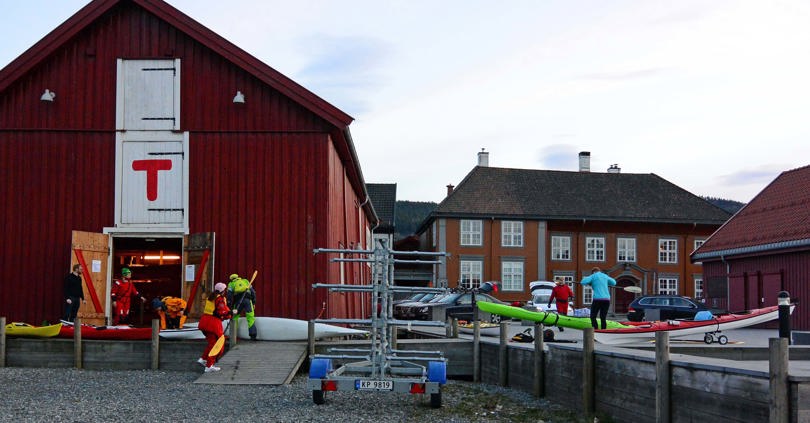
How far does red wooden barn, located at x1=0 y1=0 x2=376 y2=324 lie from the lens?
21.3m

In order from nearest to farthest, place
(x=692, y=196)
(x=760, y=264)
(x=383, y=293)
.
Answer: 1. (x=383, y=293)
2. (x=760, y=264)
3. (x=692, y=196)

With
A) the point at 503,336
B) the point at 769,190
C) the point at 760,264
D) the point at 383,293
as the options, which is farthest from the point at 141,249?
the point at 769,190

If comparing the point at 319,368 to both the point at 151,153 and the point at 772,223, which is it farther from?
the point at 772,223

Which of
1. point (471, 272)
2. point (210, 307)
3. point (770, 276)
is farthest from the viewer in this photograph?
point (471, 272)

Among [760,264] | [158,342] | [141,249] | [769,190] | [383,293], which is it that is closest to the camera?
[383,293]

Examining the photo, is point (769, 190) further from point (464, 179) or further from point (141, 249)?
point (141, 249)

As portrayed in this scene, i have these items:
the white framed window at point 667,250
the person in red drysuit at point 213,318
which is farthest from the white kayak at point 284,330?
the white framed window at point 667,250

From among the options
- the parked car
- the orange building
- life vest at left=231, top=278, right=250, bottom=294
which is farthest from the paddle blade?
the orange building

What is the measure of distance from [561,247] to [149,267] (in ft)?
111

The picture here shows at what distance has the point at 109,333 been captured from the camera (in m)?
19.2

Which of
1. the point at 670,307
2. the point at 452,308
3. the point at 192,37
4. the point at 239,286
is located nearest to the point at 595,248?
the point at 670,307

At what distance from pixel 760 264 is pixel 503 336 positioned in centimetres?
2153

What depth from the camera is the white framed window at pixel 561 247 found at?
56156 millimetres

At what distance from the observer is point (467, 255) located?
55250mm
